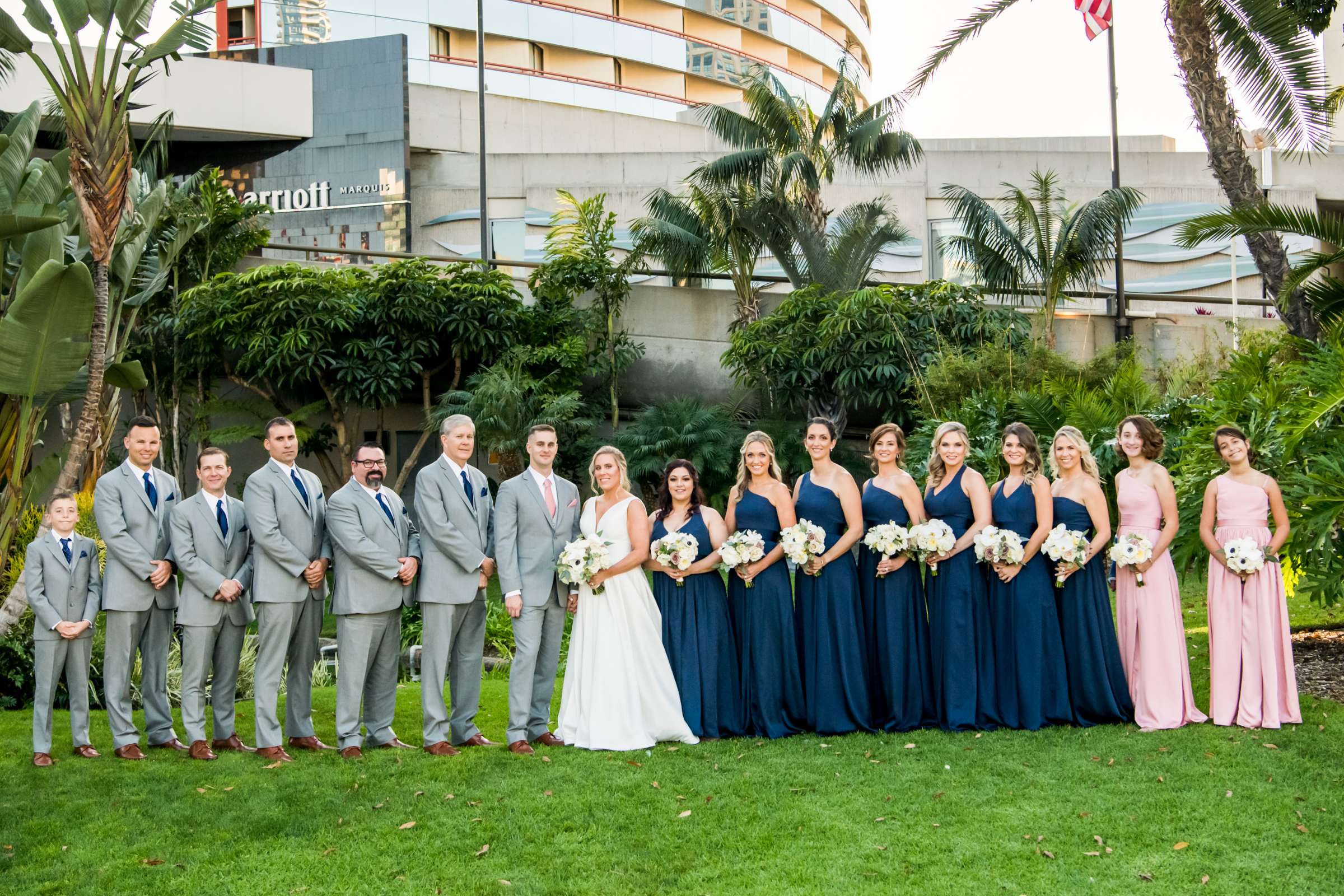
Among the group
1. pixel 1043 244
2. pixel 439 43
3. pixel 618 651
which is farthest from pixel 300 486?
pixel 439 43

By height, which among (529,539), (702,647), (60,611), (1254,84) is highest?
(1254,84)

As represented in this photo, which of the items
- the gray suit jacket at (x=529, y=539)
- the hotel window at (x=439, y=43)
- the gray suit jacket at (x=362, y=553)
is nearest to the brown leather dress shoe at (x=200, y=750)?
the gray suit jacket at (x=362, y=553)

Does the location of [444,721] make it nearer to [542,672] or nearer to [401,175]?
[542,672]

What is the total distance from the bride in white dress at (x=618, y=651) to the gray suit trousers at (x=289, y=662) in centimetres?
167

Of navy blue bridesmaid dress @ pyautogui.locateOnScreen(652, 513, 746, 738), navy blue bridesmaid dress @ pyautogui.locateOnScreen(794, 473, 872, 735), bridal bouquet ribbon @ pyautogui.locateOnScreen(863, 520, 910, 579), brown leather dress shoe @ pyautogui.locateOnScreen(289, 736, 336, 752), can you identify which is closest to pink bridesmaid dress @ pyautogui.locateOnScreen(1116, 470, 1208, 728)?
bridal bouquet ribbon @ pyautogui.locateOnScreen(863, 520, 910, 579)

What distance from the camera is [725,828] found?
6395 millimetres

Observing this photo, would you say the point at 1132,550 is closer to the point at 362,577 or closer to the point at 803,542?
the point at 803,542

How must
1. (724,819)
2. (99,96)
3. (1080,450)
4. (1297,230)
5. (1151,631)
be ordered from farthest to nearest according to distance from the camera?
(1297,230) → (99,96) → (1080,450) → (1151,631) → (724,819)

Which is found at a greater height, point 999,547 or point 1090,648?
point 999,547

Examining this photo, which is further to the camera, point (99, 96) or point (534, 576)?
point (99, 96)

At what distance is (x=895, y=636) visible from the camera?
28.0 ft

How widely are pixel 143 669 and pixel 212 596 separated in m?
0.83

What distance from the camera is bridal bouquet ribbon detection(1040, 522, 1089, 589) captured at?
27.4 ft

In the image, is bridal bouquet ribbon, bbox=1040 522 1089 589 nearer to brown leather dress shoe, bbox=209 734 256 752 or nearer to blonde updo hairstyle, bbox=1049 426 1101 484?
blonde updo hairstyle, bbox=1049 426 1101 484
